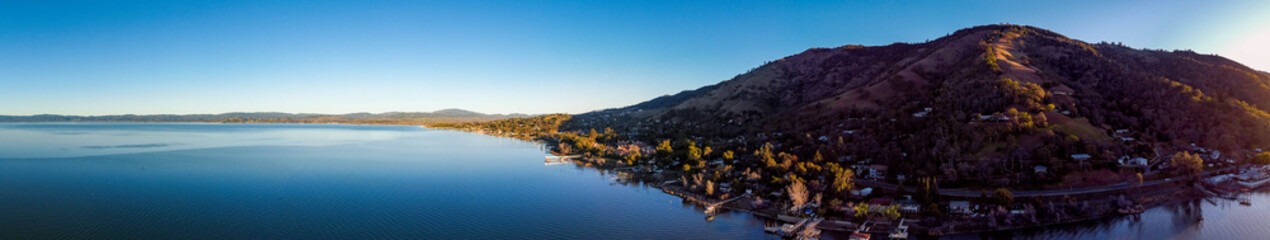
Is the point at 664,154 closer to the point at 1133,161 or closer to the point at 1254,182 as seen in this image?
the point at 1133,161

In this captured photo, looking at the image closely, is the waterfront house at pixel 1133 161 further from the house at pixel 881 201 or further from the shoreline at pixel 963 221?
the house at pixel 881 201

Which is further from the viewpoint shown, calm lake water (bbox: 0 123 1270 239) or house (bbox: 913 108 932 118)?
house (bbox: 913 108 932 118)

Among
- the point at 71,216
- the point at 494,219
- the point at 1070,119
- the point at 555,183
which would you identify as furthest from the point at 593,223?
the point at 1070,119

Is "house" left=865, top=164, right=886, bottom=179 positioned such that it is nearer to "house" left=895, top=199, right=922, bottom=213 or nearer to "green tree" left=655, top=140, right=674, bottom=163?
"house" left=895, top=199, right=922, bottom=213

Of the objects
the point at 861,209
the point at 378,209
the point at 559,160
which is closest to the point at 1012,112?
the point at 861,209

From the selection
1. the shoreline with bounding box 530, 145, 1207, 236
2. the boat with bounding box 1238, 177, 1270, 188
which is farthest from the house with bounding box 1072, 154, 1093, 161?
the boat with bounding box 1238, 177, 1270, 188

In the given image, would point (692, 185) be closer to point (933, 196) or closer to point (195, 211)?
point (933, 196)
